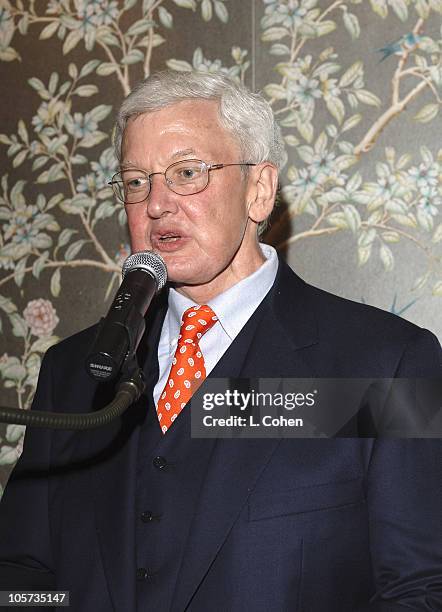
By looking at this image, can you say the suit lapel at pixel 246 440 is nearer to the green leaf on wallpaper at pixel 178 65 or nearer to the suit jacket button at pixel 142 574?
the suit jacket button at pixel 142 574

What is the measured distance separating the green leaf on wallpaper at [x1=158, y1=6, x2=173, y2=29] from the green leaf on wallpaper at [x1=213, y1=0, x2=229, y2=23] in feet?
0.38

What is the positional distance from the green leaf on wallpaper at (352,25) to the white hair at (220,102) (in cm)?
48

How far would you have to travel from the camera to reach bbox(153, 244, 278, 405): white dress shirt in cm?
150

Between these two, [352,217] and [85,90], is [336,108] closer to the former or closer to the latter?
[352,217]

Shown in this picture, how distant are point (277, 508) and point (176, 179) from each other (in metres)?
0.54

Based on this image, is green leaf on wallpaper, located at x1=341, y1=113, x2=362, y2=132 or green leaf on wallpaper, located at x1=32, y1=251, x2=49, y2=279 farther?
green leaf on wallpaper, located at x1=32, y1=251, x2=49, y2=279

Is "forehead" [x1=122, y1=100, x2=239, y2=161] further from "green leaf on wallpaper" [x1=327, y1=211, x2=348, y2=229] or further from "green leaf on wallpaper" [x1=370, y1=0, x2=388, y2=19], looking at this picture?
"green leaf on wallpaper" [x1=370, y1=0, x2=388, y2=19]

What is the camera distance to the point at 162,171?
1.43 meters

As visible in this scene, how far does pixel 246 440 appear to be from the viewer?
1338 millimetres

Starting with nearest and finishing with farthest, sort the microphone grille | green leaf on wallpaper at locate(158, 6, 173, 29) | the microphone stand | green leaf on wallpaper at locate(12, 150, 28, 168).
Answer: the microphone stand < the microphone grille < green leaf on wallpaper at locate(158, 6, 173, 29) < green leaf on wallpaper at locate(12, 150, 28, 168)

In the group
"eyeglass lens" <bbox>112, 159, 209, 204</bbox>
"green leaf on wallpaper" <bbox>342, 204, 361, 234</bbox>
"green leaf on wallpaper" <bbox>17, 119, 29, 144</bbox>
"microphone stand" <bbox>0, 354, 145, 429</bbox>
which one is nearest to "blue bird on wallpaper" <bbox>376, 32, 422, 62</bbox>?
"green leaf on wallpaper" <bbox>342, 204, 361, 234</bbox>

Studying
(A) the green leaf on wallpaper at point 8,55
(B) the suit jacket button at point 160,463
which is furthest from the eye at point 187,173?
(A) the green leaf on wallpaper at point 8,55

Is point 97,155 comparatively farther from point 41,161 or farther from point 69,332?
point 69,332

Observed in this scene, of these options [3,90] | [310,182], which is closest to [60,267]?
[3,90]
